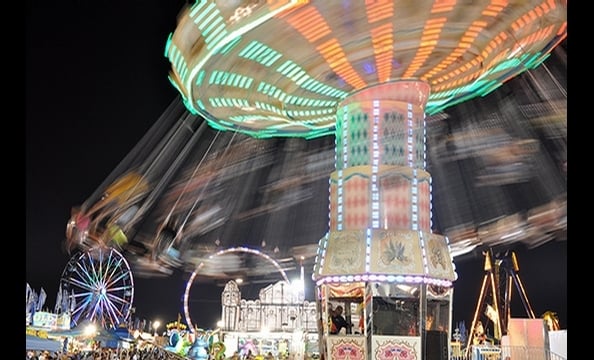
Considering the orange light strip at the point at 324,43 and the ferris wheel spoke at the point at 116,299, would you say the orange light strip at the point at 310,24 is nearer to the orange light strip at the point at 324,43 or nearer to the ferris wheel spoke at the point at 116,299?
the orange light strip at the point at 324,43

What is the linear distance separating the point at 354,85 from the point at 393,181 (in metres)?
2.03

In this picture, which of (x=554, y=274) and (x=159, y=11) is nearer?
(x=159, y=11)

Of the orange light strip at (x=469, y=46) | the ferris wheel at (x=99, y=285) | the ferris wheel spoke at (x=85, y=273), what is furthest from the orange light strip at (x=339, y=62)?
the ferris wheel spoke at (x=85, y=273)

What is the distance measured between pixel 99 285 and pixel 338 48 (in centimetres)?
2172

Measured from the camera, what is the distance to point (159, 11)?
1380cm

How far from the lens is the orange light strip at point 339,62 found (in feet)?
42.0

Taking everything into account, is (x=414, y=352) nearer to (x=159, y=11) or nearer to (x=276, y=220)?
(x=159, y=11)

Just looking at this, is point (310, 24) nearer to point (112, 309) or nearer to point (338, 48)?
point (338, 48)

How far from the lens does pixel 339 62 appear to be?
43.9 feet

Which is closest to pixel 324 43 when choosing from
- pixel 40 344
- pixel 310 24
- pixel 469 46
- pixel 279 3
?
pixel 310 24

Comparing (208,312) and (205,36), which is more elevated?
(205,36)

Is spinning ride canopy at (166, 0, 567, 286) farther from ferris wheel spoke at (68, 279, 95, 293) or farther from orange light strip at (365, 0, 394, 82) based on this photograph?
ferris wheel spoke at (68, 279, 95, 293)
